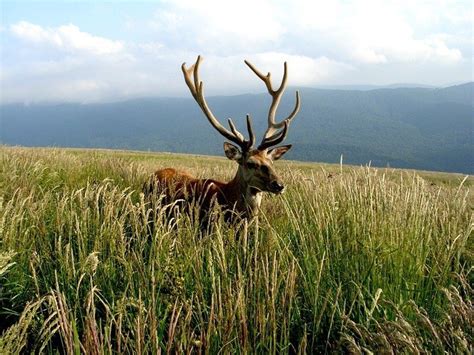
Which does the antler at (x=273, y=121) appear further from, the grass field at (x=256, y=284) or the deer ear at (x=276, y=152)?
the grass field at (x=256, y=284)

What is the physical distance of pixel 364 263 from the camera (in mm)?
2967

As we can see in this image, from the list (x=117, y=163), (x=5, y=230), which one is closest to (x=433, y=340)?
(x=5, y=230)

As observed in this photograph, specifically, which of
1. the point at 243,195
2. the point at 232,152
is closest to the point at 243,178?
the point at 243,195

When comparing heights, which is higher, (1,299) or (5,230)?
(5,230)

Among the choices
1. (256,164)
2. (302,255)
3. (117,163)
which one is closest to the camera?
(302,255)

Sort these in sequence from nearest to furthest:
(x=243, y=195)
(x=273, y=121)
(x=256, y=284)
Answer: (x=256, y=284) < (x=243, y=195) < (x=273, y=121)

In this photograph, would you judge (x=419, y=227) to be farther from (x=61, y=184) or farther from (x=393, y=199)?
(x=61, y=184)

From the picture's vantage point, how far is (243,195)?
20.6 feet

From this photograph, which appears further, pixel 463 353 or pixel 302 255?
pixel 302 255

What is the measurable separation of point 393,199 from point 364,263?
82 cm

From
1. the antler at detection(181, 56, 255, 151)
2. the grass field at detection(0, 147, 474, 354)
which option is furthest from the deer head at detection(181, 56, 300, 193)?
the grass field at detection(0, 147, 474, 354)

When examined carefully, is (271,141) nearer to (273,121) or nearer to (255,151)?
(255,151)

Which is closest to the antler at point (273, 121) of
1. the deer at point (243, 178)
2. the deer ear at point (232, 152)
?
the deer at point (243, 178)

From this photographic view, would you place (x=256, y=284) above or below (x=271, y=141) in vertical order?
below
